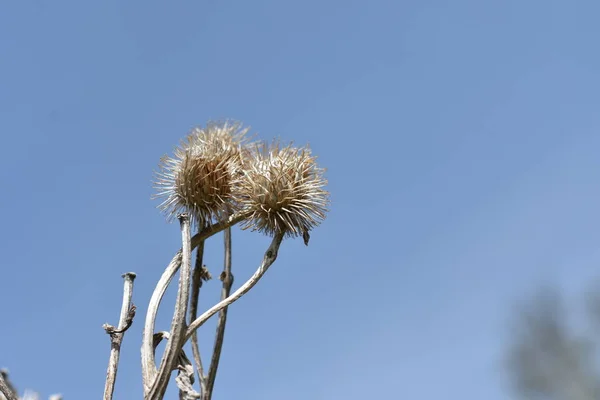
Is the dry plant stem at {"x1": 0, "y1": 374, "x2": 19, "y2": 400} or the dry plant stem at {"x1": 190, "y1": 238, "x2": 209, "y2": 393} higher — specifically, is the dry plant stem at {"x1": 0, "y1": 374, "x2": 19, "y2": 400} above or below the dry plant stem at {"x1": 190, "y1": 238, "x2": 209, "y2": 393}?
below

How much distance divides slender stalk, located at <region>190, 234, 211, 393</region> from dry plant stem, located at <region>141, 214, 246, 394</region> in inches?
3.6

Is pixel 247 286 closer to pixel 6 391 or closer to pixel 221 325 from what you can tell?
pixel 221 325

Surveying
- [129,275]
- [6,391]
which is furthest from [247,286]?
[6,391]

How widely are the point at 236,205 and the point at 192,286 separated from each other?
1.69 ft

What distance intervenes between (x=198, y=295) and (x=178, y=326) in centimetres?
53

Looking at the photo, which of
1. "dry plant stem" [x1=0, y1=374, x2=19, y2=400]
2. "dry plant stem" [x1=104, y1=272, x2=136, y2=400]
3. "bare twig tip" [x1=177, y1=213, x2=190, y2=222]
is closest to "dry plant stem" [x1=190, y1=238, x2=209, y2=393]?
"bare twig tip" [x1=177, y1=213, x2=190, y2=222]

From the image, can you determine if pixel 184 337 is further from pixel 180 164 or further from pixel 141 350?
pixel 180 164

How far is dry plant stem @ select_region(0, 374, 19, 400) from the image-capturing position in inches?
106

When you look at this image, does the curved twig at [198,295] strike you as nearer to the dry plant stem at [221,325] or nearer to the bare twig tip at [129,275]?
the dry plant stem at [221,325]

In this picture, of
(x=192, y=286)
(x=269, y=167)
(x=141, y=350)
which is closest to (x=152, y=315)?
(x=141, y=350)

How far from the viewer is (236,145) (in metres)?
4.12

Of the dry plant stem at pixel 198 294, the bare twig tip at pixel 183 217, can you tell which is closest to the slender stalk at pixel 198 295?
the dry plant stem at pixel 198 294

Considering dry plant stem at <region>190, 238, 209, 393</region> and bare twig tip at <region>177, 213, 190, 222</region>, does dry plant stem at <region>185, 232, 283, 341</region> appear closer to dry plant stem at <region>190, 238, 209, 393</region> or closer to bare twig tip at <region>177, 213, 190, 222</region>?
dry plant stem at <region>190, 238, 209, 393</region>

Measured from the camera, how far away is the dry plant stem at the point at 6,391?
106 inches
